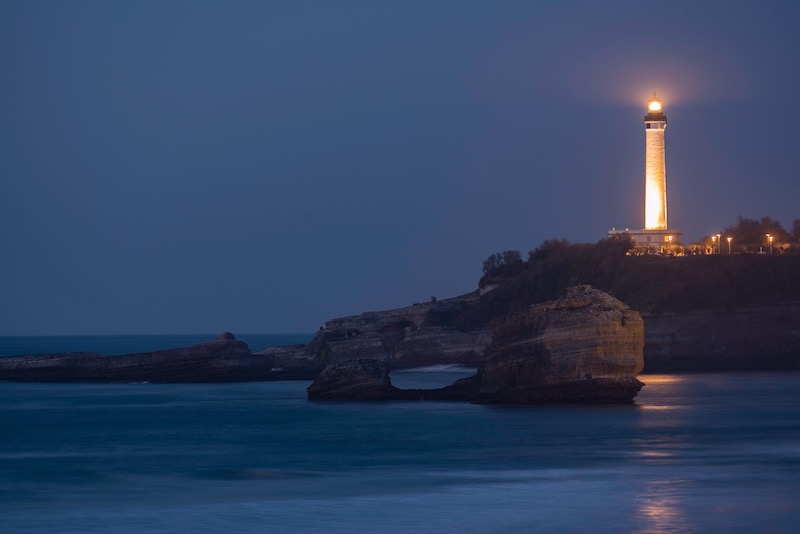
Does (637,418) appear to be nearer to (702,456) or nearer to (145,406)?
(702,456)

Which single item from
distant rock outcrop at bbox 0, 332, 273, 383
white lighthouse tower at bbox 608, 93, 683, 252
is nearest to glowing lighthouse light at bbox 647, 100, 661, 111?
white lighthouse tower at bbox 608, 93, 683, 252

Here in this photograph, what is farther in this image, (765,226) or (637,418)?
(765,226)

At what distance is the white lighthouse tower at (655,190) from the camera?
100812mm

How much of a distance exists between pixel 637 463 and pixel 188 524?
1269cm

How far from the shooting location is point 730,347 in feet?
259

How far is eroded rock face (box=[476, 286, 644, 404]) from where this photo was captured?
41.9 metres

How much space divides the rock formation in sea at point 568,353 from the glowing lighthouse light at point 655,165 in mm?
57424

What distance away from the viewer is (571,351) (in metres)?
42.1

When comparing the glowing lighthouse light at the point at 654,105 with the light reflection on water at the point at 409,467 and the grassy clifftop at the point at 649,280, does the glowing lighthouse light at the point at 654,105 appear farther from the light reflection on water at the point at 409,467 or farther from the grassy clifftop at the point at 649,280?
the light reflection on water at the point at 409,467

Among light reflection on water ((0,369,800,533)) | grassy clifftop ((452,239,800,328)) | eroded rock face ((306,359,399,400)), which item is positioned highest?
grassy clifftop ((452,239,800,328))

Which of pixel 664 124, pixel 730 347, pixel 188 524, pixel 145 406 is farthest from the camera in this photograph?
pixel 664 124

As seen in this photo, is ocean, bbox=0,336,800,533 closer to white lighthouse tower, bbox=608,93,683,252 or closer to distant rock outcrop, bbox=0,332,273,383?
distant rock outcrop, bbox=0,332,273,383

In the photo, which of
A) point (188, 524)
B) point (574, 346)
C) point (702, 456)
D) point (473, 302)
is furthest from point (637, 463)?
point (473, 302)

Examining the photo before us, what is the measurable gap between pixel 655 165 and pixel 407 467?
72297mm
